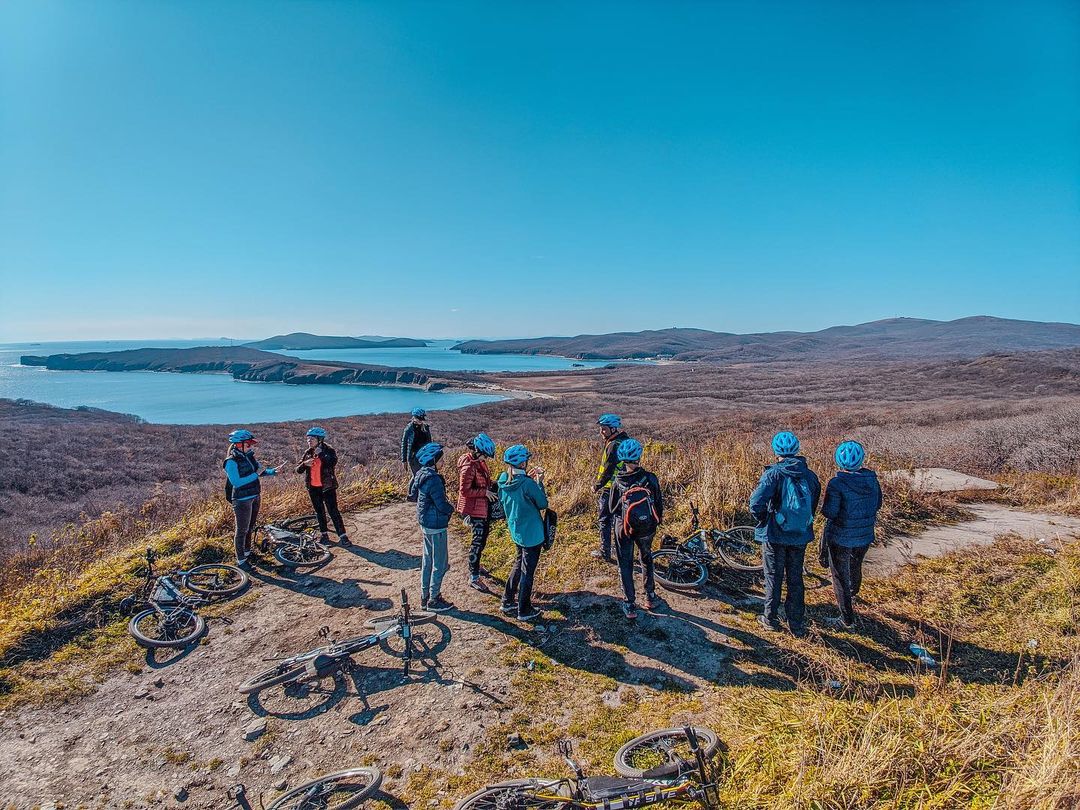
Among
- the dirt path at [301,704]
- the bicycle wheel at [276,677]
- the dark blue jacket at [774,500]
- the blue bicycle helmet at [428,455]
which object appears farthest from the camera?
the blue bicycle helmet at [428,455]

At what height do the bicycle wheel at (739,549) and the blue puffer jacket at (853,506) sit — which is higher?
the blue puffer jacket at (853,506)

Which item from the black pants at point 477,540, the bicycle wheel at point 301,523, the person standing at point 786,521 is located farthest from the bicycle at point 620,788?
the bicycle wheel at point 301,523

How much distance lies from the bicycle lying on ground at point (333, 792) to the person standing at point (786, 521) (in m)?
4.16

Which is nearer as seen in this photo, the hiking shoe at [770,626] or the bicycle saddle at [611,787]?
the bicycle saddle at [611,787]

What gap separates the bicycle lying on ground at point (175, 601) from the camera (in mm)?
5289

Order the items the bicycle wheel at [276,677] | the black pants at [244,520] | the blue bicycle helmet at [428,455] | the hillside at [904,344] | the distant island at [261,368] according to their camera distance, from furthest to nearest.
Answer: the hillside at [904,344] < the distant island at [261,368] < the black pants at [244,520] < the blue bicycle helmet at [428,455] < the bicycle wheel at [276,677]

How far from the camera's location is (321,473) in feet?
24.1

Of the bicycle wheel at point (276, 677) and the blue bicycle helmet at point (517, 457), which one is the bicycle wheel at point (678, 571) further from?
the bicycle wheel at point (276, 677)

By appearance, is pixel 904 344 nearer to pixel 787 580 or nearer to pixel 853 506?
pixel 853 506

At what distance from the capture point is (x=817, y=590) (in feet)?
20.1

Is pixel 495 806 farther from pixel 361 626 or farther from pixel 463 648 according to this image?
pixel 361 626

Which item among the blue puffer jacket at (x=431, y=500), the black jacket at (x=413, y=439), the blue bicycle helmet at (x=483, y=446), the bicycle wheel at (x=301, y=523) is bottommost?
the bicycle wheel at (x=301, y=523)

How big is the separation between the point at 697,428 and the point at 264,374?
11254 centimetres

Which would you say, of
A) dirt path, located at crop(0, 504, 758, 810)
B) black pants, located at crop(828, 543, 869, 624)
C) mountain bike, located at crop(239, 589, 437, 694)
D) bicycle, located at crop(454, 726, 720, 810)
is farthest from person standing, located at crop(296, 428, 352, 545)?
black pants, located at crop(828, 543, 869, 624)
